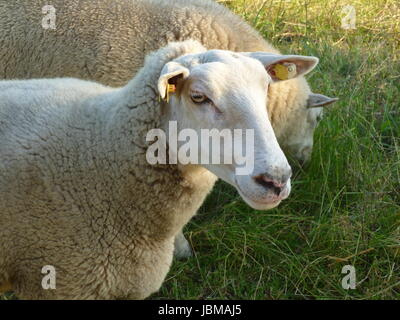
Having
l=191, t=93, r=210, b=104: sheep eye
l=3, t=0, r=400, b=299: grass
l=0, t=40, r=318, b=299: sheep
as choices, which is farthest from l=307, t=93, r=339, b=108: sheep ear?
l=191, t=93, r=210, b=104: sheep eye

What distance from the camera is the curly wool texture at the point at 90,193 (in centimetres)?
288

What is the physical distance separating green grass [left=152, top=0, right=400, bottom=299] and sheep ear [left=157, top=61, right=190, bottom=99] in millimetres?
1436

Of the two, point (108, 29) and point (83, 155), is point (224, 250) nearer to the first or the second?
point (83, 155)

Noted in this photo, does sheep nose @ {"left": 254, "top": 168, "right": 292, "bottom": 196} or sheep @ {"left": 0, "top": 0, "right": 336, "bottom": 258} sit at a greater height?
sheep @ {"left": 0, "top": 0, "right": 336, "bottom": 258}

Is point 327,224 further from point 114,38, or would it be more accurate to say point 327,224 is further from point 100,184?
point 114,38

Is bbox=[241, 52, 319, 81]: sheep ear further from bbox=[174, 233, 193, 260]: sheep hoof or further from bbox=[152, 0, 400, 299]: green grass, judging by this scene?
bbox=[174, 233, 193, 260]: sheep hoof

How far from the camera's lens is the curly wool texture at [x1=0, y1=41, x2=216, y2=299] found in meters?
2.88

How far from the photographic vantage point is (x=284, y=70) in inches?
121

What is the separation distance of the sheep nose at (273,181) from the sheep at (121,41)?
1.75 m

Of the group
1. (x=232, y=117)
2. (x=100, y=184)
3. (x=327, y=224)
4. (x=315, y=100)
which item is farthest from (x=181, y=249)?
(x=232, y=117)

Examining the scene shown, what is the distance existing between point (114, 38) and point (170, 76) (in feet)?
6.00

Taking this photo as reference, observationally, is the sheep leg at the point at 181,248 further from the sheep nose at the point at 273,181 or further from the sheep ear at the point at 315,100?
the sheep nose at the point at 273,181

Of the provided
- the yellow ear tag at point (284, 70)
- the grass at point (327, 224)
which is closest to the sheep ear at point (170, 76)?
the yellow ear tag at point (284, 70)
